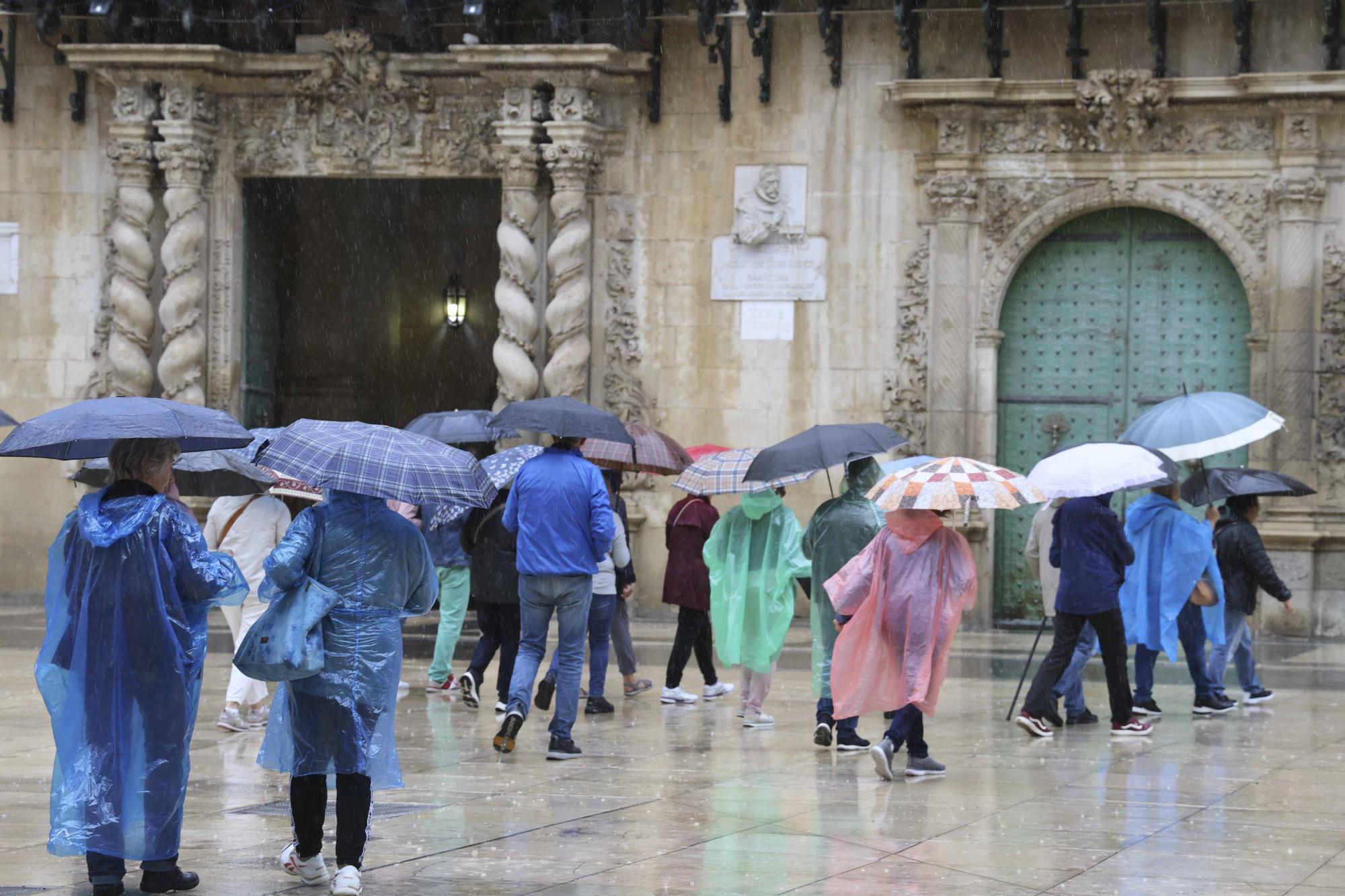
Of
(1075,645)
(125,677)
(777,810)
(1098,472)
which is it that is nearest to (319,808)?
(125,677)

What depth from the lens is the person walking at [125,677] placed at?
685 centimetres

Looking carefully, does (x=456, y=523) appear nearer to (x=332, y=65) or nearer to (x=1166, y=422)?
(x=1166, y=422)

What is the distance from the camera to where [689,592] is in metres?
12.8

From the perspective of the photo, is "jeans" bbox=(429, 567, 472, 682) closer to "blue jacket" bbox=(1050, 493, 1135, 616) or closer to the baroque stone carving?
"blue jacket" bbox=(1050, 493, 1135, 616)

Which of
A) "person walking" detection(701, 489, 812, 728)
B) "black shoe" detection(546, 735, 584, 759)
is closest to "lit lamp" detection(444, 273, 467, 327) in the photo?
"person walking" detection(701, 489, 812, 728)

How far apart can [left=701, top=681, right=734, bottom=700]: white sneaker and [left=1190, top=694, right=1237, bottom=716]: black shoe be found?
3092 mm

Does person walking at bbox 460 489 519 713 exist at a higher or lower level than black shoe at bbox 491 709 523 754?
higher

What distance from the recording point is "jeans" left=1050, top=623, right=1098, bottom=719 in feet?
39.3

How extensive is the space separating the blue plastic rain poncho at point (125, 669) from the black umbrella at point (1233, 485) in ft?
26.0

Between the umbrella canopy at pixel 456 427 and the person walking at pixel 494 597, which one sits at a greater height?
the umbrella canopy at pixel 456 427

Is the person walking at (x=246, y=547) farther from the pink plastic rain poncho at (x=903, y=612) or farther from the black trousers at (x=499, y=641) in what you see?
the pink plastic rain poncho at (x=903, y=612)

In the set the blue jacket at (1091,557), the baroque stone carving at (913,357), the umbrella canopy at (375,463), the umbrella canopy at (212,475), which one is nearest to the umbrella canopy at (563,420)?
the umbrella canopy at (212,475)

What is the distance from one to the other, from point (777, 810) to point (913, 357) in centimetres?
1049

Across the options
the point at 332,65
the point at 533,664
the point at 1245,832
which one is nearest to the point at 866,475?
the point at 533,664
